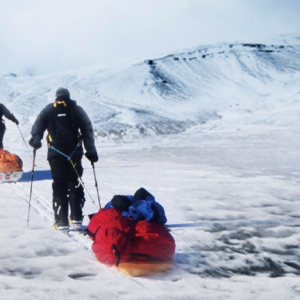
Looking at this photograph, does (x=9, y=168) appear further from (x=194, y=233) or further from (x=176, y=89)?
(x=176, y=89)

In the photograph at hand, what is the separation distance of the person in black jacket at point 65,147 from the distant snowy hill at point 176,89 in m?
22.2

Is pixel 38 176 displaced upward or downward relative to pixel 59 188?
downward

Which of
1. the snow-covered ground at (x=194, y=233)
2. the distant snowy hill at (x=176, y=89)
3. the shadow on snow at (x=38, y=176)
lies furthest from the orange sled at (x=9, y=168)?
the distant snowy hill at (x=176, y=89)

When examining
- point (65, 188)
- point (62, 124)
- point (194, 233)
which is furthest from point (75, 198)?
point (194, 233)

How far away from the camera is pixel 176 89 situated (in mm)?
51562

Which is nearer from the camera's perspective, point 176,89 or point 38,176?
point 38,176

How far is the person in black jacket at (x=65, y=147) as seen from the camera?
4.68m

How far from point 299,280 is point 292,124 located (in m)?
26.6

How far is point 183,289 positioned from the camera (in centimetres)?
315

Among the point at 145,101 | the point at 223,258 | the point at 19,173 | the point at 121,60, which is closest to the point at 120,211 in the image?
the point at 223,258

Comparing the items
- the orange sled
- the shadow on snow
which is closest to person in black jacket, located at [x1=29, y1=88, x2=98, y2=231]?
the orange sled

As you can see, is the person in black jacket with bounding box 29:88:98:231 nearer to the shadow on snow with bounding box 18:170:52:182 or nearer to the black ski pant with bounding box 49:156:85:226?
the black ski pant with bounding box 49:156:85:226

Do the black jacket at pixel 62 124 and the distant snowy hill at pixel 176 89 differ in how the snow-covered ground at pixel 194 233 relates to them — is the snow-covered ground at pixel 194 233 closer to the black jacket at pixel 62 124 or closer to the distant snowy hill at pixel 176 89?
the black jacket at pixel 62 124

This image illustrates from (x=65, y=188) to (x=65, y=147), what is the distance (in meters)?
Answer: 0.49
